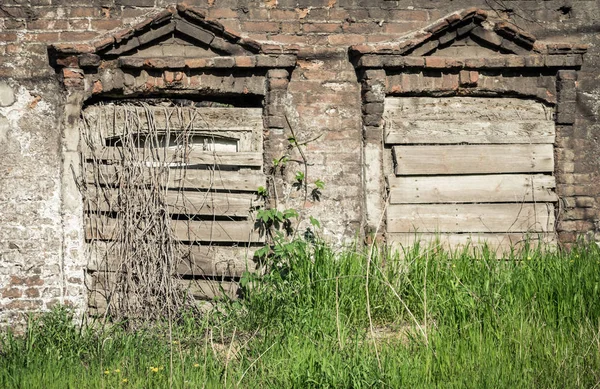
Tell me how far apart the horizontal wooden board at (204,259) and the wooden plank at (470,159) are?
5.24 feet

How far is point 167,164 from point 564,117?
3644 mm

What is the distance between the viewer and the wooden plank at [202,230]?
569 cm

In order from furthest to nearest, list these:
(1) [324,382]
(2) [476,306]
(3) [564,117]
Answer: (3) [564,117]
(2) [476,306]
(1) [324,382]

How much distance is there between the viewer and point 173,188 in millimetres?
5742

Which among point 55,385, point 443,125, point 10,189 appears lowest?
point 55,385

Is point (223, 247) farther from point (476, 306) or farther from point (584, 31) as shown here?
point (584, 31)

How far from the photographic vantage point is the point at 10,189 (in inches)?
220

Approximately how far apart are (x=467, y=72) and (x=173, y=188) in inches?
113

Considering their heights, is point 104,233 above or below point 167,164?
below

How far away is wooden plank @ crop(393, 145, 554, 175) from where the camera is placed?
19.3ft

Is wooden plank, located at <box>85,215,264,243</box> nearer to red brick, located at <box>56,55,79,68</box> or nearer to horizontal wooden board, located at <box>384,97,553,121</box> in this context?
red brick, located at <box>56,55,79,68</box>

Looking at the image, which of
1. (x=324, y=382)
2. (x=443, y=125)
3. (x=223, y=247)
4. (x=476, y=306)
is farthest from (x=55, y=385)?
(x=443, y=125)

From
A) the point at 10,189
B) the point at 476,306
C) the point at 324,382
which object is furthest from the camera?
the point at 10,189

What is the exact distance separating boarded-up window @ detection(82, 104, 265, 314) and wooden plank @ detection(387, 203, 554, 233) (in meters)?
1.32
